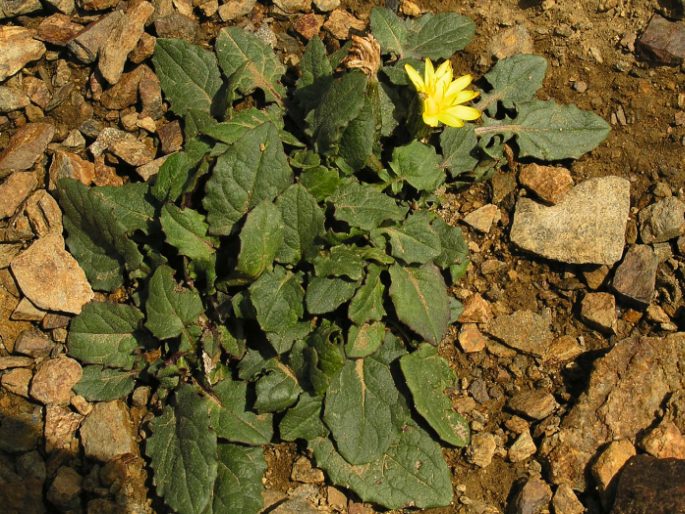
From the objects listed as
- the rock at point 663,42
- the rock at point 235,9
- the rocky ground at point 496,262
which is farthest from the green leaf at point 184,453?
the rock at point 663,42

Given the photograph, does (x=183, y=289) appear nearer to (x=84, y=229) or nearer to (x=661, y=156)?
(x=84, y=229)

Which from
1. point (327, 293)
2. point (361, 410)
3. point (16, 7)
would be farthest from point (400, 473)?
point (16, 7)

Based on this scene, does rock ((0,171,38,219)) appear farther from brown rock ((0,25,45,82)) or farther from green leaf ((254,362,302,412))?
green leaf ((254,362,302,412))

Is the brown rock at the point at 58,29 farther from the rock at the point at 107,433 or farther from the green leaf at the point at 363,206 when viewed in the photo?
the rock at the point at 107,433

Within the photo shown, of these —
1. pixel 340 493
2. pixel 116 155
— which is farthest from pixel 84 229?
pixel 340 493

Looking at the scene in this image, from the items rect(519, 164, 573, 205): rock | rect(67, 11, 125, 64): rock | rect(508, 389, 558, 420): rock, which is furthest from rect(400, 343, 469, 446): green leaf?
rect(67, 11, 125, 64): rock

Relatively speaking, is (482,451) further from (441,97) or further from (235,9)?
(235,9)
